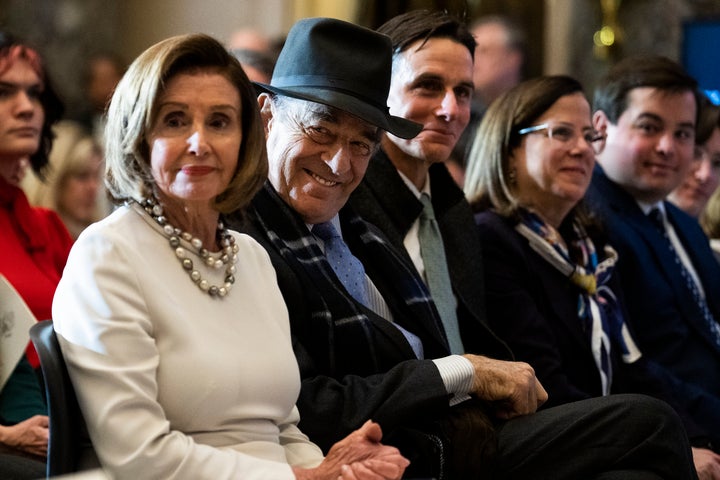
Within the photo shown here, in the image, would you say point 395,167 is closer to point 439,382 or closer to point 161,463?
point 439,382

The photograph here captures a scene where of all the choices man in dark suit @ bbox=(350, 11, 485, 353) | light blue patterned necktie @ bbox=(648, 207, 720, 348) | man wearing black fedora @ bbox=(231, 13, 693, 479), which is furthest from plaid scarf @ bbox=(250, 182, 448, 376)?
light blue patterned necktie @ bbox=(648, 207, 720, 348)

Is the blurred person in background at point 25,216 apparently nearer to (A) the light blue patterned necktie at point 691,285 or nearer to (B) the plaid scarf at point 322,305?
(B) the plaid scarf at point 322,305

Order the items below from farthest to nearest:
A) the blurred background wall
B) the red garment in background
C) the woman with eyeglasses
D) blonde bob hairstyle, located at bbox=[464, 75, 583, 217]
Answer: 1. the blurred background wall
2. blonde bob hairstyle, located at bbox=[464, 75, 583, 217]
3. the woman with eyeglasses
4. the red garment in background

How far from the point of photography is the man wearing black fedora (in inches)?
106

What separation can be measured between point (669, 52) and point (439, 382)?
20.2ft

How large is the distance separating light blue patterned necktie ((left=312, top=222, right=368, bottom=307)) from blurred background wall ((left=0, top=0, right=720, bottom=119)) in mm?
4505

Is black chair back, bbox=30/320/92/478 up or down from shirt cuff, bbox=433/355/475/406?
up

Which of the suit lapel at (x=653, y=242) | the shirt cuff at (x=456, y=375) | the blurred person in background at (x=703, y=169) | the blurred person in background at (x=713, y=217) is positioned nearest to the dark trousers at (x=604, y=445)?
the shirt cuff at (x=456, y=375)

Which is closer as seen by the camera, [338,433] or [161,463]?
[161,463]

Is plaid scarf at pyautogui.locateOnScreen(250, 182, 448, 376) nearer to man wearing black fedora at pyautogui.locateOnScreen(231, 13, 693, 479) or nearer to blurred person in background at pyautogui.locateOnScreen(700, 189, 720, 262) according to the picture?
man wearing black fedora at pyautogui.locateOnScreen(231, 13, 693, 479)

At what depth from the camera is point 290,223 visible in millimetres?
2812

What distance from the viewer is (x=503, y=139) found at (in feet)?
12.3

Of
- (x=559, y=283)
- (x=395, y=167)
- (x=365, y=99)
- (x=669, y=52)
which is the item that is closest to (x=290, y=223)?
(x=365, y=99)

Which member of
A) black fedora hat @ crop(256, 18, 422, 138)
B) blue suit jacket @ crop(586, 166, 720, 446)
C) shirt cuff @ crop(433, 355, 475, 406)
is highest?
black fedora hat @ crop(256, 18, 422, 138)
